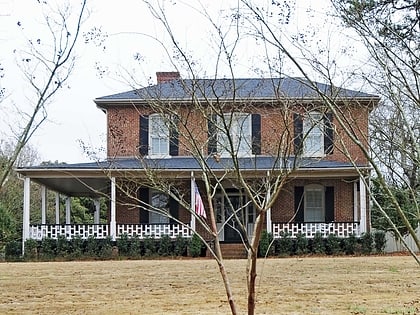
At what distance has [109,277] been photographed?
18.2 metres

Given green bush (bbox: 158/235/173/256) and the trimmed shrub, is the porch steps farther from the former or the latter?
the trimmed shrub

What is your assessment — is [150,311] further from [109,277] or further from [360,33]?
[360,33]

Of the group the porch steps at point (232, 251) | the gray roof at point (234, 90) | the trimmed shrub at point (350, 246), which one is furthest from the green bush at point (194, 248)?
the gray roof at point (234, 90)

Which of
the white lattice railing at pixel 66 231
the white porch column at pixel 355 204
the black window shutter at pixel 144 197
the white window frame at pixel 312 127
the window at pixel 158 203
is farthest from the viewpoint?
the white porch column at pixel 355 204

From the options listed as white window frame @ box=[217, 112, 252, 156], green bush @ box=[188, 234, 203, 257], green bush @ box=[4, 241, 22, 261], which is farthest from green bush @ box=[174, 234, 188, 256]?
white window frame @ box=[217, 112, 252, 156]

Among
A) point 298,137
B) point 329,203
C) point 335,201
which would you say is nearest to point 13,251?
point 329,203

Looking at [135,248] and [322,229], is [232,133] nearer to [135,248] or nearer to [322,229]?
[135,248]

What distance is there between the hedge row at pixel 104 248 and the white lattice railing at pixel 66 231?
16.3 inches

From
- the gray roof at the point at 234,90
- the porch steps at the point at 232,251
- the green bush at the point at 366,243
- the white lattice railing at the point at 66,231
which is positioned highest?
the gray roof at the point at 234,90

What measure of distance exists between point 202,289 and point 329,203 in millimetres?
14606

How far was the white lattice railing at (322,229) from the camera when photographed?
27498mm

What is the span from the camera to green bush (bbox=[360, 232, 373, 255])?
26859 millimetres

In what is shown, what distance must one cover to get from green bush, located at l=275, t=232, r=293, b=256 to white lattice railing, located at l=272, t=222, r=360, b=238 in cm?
43

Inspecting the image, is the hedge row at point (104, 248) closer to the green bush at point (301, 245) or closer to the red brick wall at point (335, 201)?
the green bush at point (301, 245)
